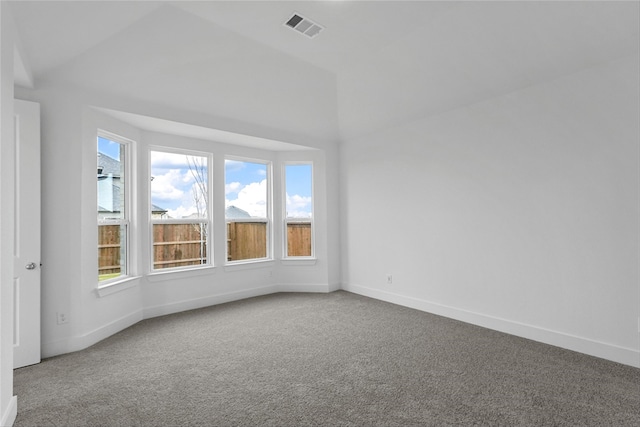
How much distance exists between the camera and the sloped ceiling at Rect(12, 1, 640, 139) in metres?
2.57

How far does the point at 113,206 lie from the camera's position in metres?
3.84

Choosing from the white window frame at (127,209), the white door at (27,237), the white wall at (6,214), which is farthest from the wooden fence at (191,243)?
the white wall at (6,214)

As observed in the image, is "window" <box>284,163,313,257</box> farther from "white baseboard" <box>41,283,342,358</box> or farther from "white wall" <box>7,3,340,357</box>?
"white wall" <box>7,3,340,357</box>

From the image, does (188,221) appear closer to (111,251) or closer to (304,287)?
(111,251)

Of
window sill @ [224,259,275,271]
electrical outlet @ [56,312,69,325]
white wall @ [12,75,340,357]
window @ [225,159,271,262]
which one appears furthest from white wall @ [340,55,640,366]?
electrical outlet @ [56,312,69,325]

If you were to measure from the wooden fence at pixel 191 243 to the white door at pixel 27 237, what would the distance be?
806mm

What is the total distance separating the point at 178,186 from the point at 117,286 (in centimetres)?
156

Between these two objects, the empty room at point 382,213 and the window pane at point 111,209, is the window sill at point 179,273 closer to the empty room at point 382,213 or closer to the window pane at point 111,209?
the empty room at point 382,213

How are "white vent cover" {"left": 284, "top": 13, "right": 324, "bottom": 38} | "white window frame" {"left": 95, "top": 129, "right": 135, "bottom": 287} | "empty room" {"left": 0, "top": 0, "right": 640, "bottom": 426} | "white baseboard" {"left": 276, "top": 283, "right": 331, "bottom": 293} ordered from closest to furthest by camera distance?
"empty room" {"left": 0, "top": 0, "right": 640, "bottom": 426} < "white vent cover" {"left": 284, "top": 13, "right": 324, "bottom": 38} < "white window frame" {"left": 95, "top": 129, "right": 135, "bottom": 287} < "white baseboard" {"left": 276, "top": 283, "right": 331, "bottom": 293}

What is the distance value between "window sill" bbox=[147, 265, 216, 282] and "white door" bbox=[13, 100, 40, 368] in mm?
1410

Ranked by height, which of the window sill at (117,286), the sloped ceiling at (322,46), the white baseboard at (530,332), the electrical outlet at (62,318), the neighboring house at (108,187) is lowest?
the white baseboard at (530,332)

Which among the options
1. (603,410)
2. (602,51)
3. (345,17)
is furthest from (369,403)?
(602,51)

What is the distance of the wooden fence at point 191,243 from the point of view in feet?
12.4

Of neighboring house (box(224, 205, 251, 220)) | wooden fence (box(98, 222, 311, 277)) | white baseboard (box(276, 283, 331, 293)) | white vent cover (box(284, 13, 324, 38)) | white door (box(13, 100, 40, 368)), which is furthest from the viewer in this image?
white baseboard (box(276, 283, 331, 293))
